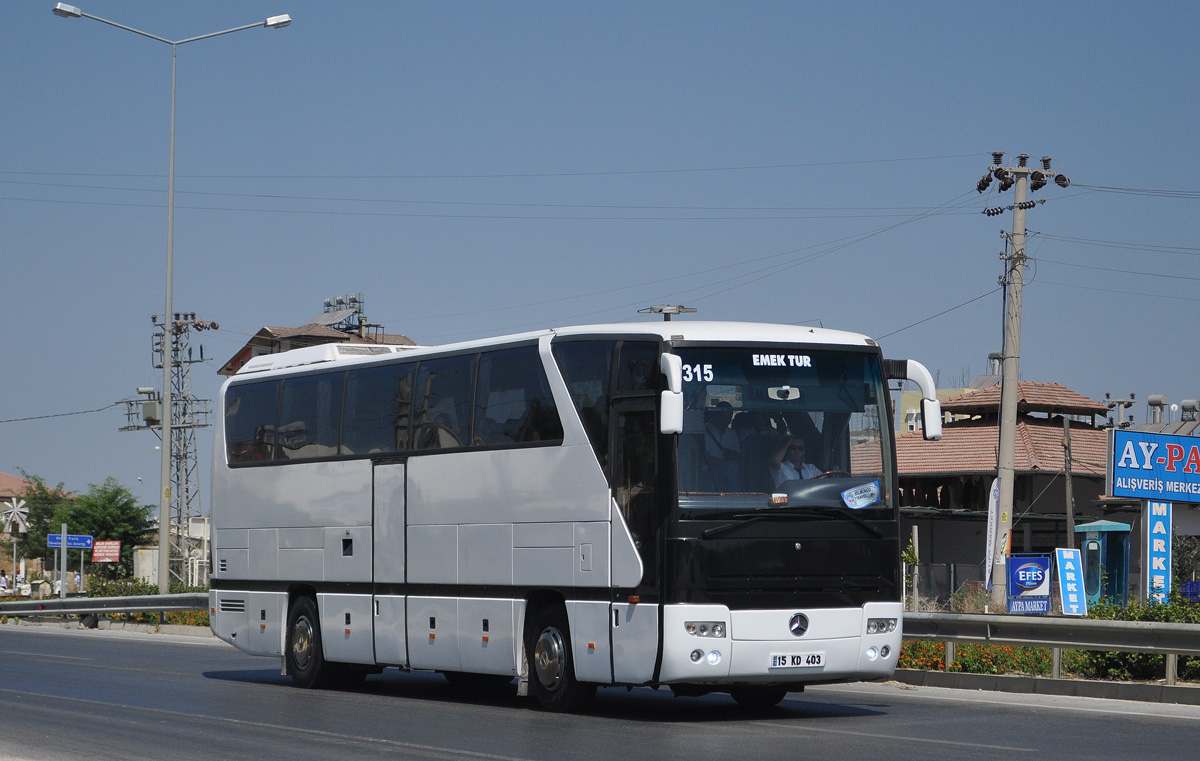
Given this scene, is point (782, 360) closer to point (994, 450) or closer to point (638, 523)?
point (638, 523)

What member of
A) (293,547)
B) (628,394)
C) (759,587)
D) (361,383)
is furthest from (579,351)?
(293,547)

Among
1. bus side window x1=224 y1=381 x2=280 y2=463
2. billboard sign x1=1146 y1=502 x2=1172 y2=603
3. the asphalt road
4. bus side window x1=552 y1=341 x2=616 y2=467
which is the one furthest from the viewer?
billboard sign x1=1146 y1=502 x2=1172 y2=603

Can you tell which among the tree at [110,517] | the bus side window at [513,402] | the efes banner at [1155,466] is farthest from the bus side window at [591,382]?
the tree at [110,517]

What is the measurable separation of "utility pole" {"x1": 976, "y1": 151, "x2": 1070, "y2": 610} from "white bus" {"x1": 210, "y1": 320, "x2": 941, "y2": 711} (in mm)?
17789

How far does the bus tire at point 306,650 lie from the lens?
18594 mm

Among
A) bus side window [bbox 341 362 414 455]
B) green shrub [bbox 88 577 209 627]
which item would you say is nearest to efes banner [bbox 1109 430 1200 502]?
bus side window [bbox 341 362 414 455]

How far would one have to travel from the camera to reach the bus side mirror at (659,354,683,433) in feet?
42.3

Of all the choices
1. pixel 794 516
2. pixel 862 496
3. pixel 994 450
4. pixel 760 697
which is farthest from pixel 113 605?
pixel 994 450

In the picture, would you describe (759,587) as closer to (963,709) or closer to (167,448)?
(963,709)

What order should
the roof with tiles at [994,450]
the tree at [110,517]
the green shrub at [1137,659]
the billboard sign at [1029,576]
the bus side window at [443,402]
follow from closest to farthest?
1. the bus side window at [443,402]
2. the green shrub at [1137,659]
3. the billboard sign at [1029,576]
4. the roof with tiles at [994,450]
5. the tree at [110,517]

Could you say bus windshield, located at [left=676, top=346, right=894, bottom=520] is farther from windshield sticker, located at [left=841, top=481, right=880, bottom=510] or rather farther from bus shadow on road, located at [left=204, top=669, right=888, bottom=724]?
bus shadow on road, located at [left=204, top=669, right=888, bottom=724]

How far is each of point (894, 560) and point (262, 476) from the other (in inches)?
344

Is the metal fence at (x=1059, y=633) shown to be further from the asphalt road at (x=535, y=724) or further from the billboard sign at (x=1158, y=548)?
the billboard sign at (x=1158, y=548)

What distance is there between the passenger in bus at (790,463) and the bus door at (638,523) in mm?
1049
